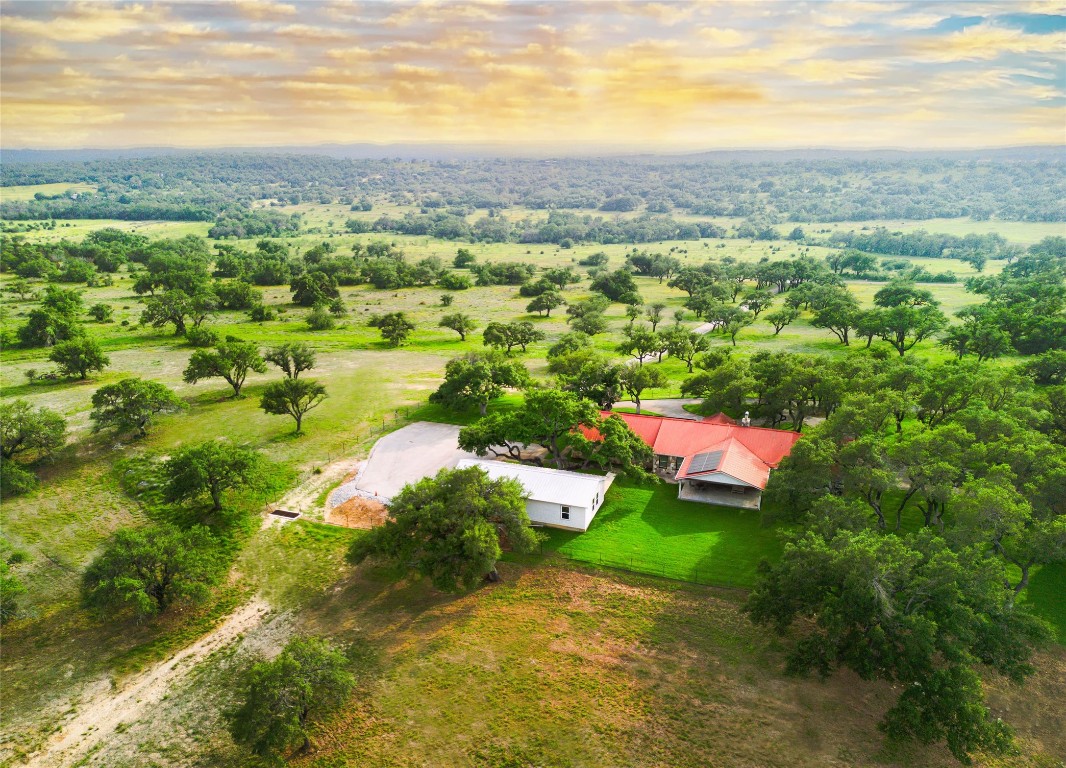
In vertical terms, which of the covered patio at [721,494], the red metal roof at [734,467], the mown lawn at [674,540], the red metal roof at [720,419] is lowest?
the mown lawn at [674,540]

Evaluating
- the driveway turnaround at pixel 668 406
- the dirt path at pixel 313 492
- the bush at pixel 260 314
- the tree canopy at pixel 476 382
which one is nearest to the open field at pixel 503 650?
the dirt path at pixel 313 492

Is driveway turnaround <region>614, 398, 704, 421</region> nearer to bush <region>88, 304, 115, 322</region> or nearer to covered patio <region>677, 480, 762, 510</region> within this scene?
covered patio <region>677, 480, 762, 510</region>

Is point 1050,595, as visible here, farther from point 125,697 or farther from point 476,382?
point 125,697

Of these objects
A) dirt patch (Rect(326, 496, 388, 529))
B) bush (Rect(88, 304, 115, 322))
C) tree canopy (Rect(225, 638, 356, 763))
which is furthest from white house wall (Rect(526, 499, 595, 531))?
bush (Rect(88, 304, 115, 322))

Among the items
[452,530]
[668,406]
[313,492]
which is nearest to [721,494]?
[668,406]

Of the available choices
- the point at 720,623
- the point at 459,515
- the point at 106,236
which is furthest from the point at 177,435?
the point at 106,236

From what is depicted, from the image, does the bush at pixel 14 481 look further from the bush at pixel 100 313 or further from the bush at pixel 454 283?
the bush at pixel 454 283
